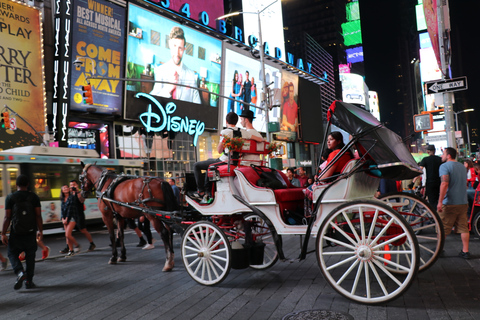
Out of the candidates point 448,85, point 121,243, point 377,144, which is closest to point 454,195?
point 377,144

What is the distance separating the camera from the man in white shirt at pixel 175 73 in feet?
99.0

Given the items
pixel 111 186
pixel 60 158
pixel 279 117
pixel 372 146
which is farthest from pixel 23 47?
pixel 279 117

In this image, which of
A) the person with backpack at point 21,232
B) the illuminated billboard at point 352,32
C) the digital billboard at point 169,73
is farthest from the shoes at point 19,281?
the illuminated billboard at point 352,32

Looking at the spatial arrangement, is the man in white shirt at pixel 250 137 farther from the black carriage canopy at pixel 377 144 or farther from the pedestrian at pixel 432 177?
the pedestrian at pixel 432 177

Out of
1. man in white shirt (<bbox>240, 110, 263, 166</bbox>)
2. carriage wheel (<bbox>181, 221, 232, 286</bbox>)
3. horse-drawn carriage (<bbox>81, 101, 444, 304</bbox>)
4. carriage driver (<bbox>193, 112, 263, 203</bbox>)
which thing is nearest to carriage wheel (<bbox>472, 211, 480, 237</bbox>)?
horse-drawn carriage (<bbox>81, 101, 444, 304</bbox>)

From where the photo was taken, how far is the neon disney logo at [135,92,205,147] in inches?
1143

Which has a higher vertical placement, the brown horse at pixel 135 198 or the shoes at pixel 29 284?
the brown horse at pixel 135 198

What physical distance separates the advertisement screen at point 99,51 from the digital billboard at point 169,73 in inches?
39.4

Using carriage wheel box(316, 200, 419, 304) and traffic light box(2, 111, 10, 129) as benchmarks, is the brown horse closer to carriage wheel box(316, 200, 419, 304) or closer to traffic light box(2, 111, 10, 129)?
carriage wheel box(316, 200, 419, 304)

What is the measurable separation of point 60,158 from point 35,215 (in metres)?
9.87

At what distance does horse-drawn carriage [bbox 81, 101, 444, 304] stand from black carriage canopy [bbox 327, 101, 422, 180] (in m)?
0.01

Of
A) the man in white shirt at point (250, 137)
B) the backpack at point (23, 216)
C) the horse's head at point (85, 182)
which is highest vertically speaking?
the man in white shirt at point (250, 137)

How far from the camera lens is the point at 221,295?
5629 mm

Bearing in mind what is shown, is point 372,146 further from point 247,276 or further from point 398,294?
point 247,276
